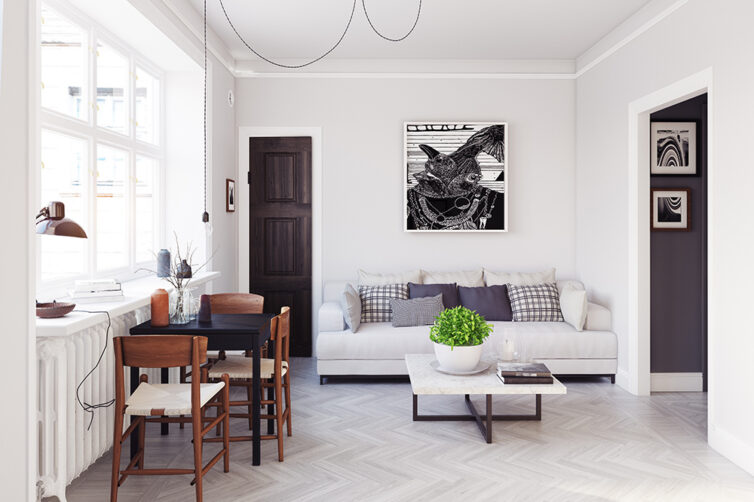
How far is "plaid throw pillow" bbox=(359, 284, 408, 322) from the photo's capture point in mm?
5371

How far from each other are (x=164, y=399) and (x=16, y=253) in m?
1.00

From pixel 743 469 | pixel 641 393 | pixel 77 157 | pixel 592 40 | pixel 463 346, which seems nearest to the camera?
pixel 743 469

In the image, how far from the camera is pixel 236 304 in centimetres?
412

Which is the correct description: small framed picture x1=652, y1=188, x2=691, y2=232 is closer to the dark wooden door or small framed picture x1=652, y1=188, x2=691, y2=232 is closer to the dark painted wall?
the dark painted wall

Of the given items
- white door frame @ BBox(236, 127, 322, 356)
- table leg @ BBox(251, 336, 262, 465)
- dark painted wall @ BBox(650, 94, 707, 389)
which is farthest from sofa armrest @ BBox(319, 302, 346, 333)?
dark painted wall @ BBox(650, 94, 707, 389)

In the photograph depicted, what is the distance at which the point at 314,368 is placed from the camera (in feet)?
18.2

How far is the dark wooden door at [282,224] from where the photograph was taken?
5.95 m

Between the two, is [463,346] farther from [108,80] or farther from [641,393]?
[108,80]

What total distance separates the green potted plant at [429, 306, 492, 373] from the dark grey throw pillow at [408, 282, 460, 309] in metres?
1.60

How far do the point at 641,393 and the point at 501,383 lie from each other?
1.74 m

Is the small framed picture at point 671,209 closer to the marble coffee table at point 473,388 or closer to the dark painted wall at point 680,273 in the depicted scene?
the dark painted wall at point 680,273

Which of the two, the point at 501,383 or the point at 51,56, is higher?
the point at 51,56

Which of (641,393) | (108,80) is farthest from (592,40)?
(108,80)

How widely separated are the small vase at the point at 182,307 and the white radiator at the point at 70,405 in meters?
0.35
